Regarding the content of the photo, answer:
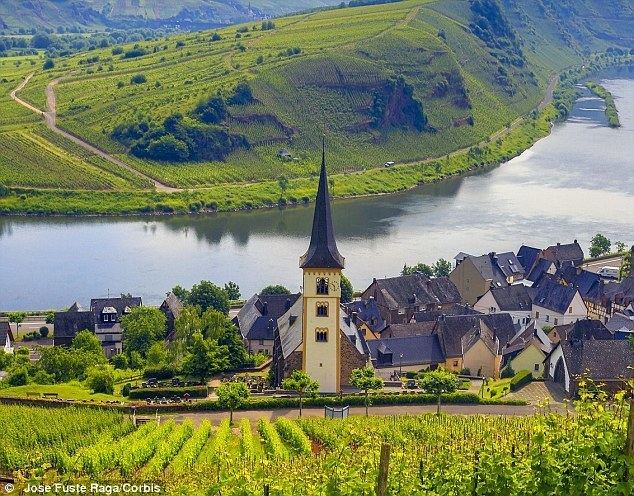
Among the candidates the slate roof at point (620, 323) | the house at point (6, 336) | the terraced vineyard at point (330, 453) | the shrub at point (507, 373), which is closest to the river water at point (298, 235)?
the house at point (6, 336)

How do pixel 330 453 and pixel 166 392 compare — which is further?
pixel 166 392

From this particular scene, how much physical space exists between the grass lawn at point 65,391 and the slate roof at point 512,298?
21.3 metres

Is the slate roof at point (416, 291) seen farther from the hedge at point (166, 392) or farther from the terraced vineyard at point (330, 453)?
the terraced vineyard at point (330, 453)

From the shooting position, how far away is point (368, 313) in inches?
2013

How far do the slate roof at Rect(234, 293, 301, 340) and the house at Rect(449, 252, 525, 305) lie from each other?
1192cm

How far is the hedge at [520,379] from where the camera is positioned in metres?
43.4

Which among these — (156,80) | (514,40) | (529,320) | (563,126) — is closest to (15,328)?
(529,320)

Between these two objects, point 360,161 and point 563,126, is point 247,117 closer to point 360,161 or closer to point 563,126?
point 360,161

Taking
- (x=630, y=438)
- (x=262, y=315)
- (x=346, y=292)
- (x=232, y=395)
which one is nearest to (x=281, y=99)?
(x=346, y=292)

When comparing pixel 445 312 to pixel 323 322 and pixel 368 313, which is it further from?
pixel 323 322

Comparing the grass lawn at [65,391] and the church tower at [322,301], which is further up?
the church tower at [322,301]

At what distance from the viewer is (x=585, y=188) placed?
93625 mm

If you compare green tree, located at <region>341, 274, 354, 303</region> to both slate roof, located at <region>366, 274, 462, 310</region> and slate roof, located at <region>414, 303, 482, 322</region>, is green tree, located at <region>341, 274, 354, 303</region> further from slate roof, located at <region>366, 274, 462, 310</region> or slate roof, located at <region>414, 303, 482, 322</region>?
slate roof, located at <region>414, 303, 482, 322</region>

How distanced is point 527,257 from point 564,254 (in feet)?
8.29
